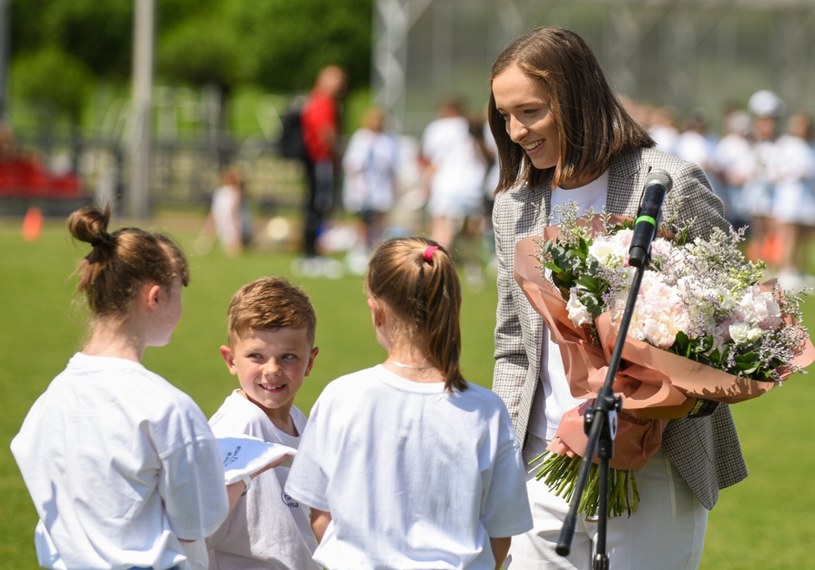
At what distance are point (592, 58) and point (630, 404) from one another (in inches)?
41.4

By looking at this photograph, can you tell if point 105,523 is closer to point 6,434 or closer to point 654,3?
point 6,434

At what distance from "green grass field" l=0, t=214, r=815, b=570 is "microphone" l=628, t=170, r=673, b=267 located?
1301mm

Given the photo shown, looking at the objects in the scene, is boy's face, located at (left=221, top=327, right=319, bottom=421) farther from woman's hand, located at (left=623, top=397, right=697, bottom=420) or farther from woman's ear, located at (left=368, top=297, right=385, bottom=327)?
woman's hand, located at (left=623, top=397, right=697, bottom=420)

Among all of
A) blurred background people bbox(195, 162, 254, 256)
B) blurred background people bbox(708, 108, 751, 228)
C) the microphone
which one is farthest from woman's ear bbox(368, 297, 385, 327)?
blurred background people bbox(708, 108, 751, 228)

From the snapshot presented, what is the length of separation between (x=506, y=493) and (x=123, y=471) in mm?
932

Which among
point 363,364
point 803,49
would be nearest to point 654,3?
point 803,49

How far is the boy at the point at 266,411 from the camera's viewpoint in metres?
3.78

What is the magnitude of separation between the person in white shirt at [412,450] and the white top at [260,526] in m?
0.43

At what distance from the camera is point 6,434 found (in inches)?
310

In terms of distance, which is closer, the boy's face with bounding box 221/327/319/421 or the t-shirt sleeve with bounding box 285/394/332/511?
the t-shirt sleeve with bounding box 285/394/332/511

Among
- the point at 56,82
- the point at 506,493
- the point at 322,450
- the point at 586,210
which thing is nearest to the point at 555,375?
the point at 586,210

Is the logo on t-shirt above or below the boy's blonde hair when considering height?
below

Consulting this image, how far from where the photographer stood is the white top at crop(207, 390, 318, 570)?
3773 mm

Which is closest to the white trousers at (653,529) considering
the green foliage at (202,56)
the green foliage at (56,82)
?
the green foliage at (56,82)
